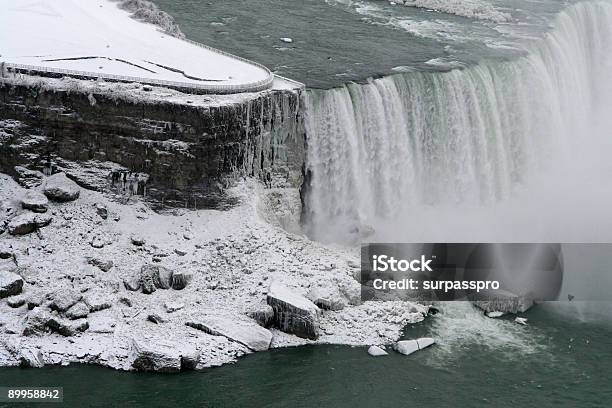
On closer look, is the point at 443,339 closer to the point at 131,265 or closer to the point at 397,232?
the point at 397,232

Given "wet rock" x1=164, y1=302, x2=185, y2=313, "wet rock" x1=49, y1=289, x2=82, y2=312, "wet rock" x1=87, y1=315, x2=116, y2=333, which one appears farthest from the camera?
"wet rock" x1=164, y1=302, x2=185, y2=313

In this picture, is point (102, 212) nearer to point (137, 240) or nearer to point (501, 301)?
point (137, 240)

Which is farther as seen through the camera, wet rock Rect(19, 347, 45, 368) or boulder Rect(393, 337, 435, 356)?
boulder Rect(393, 337, 435, 356)

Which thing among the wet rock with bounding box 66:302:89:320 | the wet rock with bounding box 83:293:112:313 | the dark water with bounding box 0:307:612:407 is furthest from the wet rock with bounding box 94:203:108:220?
the dark water with bounding box 0:307:612:407

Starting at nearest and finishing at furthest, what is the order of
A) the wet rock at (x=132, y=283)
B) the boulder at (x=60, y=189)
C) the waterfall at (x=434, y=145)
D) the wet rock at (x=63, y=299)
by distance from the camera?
1. the wet rock at (x=63, y=299)
2. the wet rock at (x=132, y=283)
3. the boulder at (x=60, y=189)
4. the waterfall at (x=434, y=145)

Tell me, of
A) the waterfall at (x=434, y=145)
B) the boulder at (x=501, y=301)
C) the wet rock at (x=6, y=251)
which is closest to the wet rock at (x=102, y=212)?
the wet rock at (x=6, y=251)

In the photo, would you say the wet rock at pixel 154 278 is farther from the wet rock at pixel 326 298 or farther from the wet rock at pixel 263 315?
the wet rock at pixel 326 298

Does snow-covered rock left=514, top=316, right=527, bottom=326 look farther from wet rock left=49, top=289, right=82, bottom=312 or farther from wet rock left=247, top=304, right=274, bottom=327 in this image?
wet rock left=49, top=289, right=82, bottom=312

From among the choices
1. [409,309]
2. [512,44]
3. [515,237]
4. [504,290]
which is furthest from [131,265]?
[512,44]
